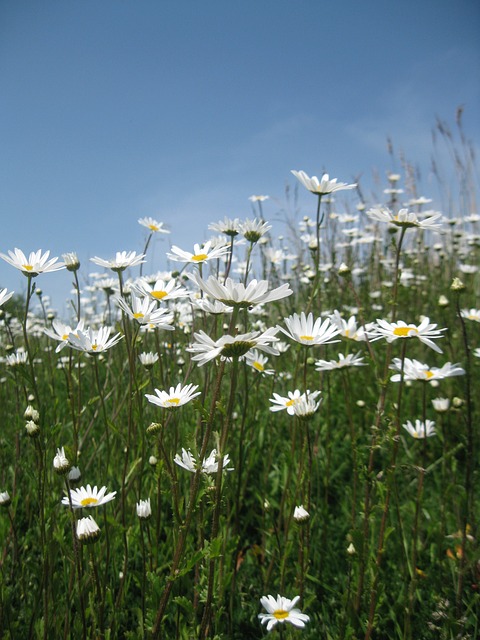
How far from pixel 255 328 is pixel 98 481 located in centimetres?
140

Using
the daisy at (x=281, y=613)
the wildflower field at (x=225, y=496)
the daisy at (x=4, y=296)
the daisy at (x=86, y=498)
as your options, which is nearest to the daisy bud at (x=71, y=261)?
the wildflower field at (x=225, y=496)

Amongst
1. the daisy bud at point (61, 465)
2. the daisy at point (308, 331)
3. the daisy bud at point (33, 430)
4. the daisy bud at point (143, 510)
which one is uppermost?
the daisy at point (308, 331)

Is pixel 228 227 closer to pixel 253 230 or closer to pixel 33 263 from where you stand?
pixel 253 230

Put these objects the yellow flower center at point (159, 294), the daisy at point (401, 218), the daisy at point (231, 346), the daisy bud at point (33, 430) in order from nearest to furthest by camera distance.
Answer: the daisy at point (231, 346)
the daisy bud at point (33, 430)
the yellow flower center at point (159, 294)
the daisy at point (401, 218)

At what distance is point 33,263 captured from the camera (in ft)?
5.43

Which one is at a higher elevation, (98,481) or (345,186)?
(345,186)

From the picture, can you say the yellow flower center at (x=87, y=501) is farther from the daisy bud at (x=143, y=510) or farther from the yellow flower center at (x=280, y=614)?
the yellow flower center at (x=280, y=614)

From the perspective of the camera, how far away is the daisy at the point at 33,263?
1.60m

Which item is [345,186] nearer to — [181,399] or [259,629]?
[181,399]

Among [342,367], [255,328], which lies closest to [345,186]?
[342,367]

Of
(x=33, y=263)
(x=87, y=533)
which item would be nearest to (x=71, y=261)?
(x=33, y=263)

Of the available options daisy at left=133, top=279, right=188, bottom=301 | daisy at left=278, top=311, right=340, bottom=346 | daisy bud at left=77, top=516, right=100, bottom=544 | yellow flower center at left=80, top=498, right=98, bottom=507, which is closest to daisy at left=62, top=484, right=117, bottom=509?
yellow flower center at left=80, top=498, right=98, bottom=507

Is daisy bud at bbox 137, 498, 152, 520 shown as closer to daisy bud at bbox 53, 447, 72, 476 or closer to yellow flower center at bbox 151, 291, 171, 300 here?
daisy bud at bbox 53, 447, 72, 476

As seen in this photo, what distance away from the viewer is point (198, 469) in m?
1.10
